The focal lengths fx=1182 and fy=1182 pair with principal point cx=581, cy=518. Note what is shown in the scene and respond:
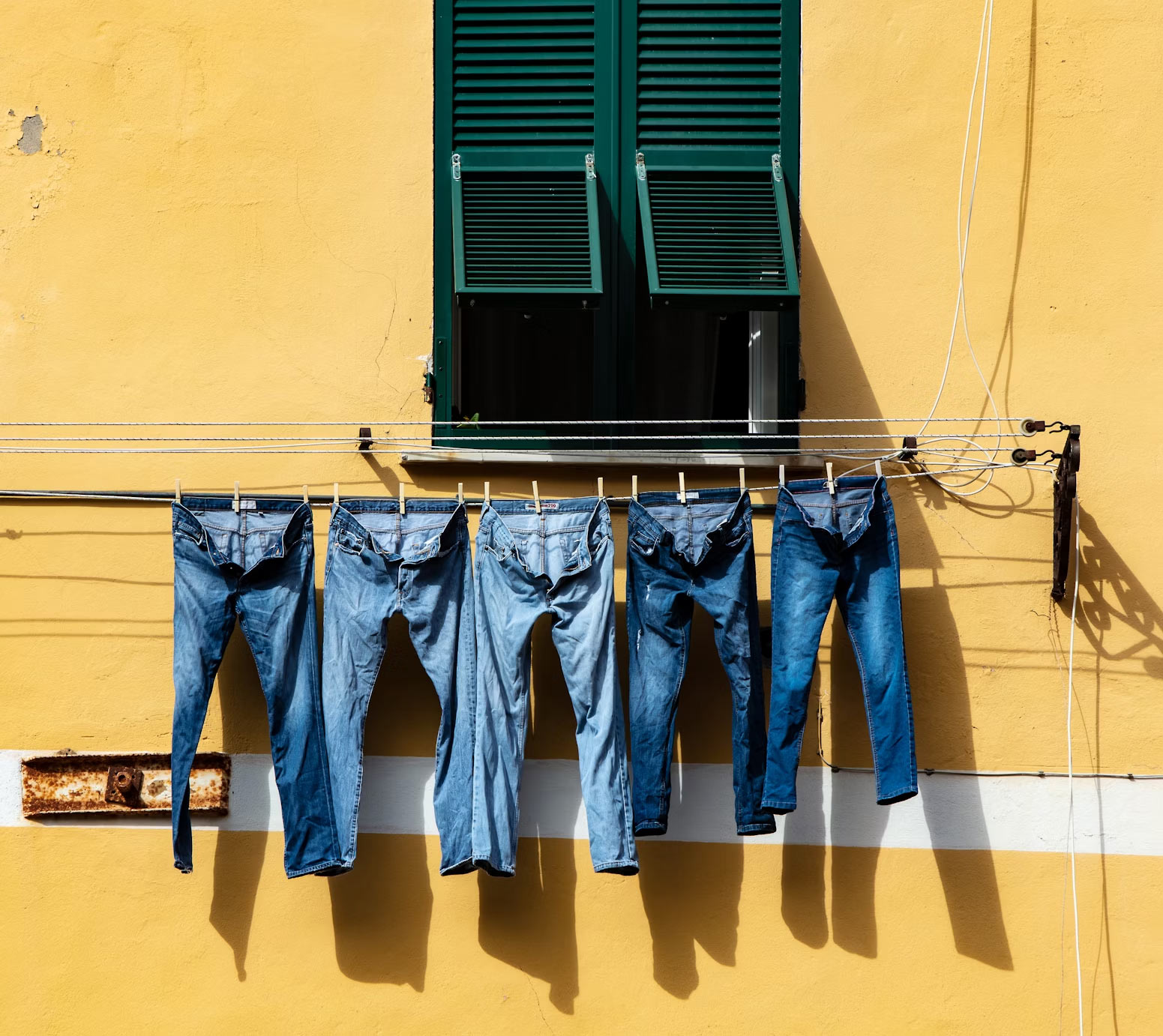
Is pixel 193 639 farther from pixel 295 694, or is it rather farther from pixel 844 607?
pixel 844 607

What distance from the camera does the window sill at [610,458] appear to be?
4.01m

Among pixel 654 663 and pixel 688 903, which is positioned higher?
pixel 654 663

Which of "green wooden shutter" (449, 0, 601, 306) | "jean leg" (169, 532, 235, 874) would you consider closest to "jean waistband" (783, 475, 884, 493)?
"green wooden shutter" (449, 0, 601, 306)

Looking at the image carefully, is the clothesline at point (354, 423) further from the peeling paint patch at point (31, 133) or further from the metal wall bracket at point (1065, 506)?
the peeling paint patch at point (31, 133)

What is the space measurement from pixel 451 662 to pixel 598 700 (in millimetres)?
497

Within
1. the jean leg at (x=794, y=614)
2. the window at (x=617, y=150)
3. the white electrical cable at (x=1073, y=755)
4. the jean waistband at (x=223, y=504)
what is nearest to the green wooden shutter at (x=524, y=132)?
the window at (x=617, y=150)

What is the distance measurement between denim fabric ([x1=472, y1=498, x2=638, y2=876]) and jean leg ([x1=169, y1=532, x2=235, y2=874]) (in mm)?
853

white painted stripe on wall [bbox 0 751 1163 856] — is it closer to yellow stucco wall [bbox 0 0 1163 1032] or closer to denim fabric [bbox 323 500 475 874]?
yellow stucco wall [bbox 0 0 1163 1032]

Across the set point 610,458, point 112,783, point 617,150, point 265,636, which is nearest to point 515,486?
point 610,458

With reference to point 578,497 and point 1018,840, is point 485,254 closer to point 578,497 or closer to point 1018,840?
point 578,497

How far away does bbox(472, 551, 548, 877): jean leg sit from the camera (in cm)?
369

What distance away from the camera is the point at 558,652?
12.7 feet

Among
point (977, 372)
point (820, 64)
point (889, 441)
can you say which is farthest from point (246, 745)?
point (820, 64)

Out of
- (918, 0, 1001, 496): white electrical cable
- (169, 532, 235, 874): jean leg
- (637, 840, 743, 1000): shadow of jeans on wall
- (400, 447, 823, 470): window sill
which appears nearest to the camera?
(169, 532, 235, 874): jean leg
